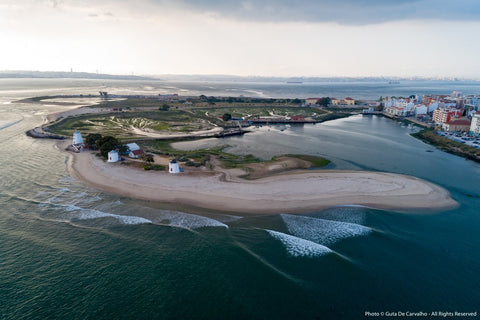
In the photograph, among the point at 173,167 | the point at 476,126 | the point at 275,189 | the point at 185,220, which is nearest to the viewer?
the point at 185,220

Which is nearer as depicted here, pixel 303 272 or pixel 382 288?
pixel 382 288

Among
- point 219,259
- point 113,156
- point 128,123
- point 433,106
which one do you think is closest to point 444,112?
point 433,106

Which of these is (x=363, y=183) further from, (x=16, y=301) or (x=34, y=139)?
(x=34, y=139)

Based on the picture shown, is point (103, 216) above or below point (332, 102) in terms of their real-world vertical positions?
below

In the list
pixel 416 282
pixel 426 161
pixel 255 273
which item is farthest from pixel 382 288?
pixel 426 161

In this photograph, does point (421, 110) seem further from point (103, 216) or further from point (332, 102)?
point (103, 216)

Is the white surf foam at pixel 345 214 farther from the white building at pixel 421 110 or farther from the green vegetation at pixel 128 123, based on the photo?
the white building at pixel 421 110
